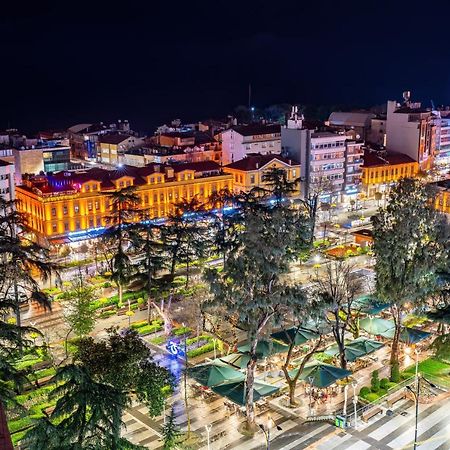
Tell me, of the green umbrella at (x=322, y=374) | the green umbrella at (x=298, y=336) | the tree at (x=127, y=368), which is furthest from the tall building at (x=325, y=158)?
the tree at (x=127, y=368)

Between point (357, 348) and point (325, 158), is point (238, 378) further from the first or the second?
point (325, 158)

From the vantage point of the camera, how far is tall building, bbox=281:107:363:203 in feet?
253

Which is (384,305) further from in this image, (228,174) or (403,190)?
(228,174)

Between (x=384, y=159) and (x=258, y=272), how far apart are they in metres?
67.3

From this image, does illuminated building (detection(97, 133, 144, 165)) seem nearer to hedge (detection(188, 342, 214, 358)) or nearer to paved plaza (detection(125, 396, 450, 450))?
hedge (detection(188, 342, 214, 358))

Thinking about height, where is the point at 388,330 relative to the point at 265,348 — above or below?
below

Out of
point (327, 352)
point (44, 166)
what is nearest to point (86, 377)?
point (327, 352)

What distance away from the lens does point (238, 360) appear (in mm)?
30938

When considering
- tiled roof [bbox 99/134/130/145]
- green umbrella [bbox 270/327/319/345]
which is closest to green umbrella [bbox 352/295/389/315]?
green umbrella [bbox 270/327/319/345]

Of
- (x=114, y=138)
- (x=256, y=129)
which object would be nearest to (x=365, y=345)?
(x=256, y=129)

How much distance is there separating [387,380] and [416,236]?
24.4 ft

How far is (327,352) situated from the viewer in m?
33.0

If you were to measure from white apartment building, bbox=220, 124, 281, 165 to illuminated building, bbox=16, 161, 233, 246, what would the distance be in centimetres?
1556

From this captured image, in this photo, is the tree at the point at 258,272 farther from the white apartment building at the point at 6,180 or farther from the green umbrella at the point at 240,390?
the white apartment building at the point at 6,180
